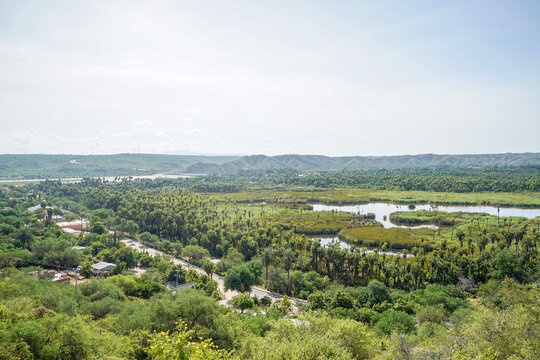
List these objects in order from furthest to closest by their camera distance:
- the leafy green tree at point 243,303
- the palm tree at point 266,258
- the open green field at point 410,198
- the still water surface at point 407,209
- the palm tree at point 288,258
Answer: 1. the open green field at point 410,198
2. the still water surface at point 407,209
3. the palm tree at point 266,258
4. the palm tree at point 288,258
5. the leafy green tree at point 243,303

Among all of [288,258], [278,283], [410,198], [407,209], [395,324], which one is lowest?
[278,283]

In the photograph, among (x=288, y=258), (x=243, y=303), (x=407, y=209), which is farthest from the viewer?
(x=407, y=209)

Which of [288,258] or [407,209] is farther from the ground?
[288,258]

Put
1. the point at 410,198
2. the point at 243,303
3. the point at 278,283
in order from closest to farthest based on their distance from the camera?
1. the point at 243,303
2. the point at 278,283
3. the point at 410,198

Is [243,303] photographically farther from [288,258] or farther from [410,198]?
[410,198]

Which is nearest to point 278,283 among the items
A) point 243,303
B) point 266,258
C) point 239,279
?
point 266,258

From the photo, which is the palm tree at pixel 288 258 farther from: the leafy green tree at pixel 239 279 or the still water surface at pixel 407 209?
the still water surface at pixel 407 209

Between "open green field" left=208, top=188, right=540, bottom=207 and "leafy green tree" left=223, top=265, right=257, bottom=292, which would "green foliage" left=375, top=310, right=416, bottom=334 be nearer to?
"leafy green tree" left=223, top=265, right=257, bottom=292

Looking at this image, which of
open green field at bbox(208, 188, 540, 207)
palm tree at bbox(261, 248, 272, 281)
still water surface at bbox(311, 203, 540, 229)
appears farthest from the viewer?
open green field at bbox(208, 188, 540, 207)

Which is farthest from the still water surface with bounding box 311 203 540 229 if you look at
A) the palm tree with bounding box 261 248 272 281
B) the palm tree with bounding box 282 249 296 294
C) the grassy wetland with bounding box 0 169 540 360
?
the palm tree with bounding box 261 248 272 281

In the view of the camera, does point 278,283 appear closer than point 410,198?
Yes

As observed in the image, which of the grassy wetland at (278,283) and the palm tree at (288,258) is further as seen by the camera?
the palm tree at (288,258)

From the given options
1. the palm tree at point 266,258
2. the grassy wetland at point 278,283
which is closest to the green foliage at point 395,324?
the grassy wetland at point 278,283

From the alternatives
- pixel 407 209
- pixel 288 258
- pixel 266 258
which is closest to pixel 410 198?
pixel 407 209
